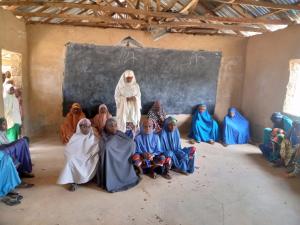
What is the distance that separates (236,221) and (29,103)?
16.4 feet

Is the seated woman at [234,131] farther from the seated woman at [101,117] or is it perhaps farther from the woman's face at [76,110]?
the woman's face at [76,110]

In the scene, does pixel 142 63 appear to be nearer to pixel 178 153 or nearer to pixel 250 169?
pixel 178 153

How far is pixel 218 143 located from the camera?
6176 millimetres

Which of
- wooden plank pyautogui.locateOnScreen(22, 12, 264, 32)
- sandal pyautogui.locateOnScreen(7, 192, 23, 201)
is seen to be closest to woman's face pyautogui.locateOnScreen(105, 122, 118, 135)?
sandal pyautogui.locateOnScreen(7, 192, 23, 201)

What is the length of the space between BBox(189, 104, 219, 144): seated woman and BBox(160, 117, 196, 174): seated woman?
2089 millimetres

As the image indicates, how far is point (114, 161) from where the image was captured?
3.54 m

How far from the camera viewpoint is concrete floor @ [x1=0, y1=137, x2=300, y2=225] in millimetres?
2869

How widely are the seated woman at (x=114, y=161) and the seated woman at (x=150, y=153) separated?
0.74 ft

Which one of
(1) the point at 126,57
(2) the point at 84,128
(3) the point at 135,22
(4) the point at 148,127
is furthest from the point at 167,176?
(1) the point at 126,57

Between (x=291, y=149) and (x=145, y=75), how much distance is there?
3.61m

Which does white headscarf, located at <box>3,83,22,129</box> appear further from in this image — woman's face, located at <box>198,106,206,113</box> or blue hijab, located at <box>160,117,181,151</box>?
woman's face, located at <box>198,106,206,113</box>

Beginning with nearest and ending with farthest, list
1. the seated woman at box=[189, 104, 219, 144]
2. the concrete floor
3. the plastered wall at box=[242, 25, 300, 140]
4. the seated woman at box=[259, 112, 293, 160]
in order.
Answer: the concrete floor
the seated woman at box=[259, 112, 293, 160]
the plastered wall at box=[242, 25, 300, 140]
the seated woman at box=[189, 104, 219, 144]

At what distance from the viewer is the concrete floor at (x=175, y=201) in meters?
2.87

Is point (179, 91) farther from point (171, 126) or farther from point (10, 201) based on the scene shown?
point (10, 201)
